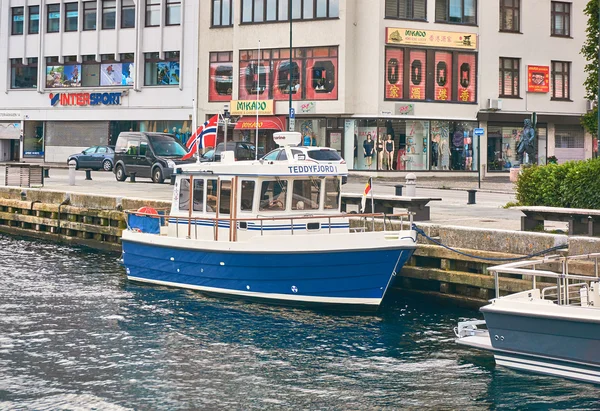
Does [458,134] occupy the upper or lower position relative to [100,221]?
upper

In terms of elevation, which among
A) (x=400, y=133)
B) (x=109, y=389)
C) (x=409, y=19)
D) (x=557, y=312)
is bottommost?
(x=109, y=389)

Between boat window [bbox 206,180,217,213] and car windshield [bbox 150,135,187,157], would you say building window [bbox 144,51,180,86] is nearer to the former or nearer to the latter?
car windshield [bbox 150,135,187,157]

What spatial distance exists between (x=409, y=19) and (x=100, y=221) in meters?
25.7

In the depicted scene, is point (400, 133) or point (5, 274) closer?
point (5, 274)

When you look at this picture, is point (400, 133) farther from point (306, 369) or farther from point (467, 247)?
point (306, 369)

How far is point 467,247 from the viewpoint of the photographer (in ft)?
59.9

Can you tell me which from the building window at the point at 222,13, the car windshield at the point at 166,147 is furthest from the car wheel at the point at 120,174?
the building window at the point at 222,13

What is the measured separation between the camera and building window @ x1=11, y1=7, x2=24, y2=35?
2505 inches

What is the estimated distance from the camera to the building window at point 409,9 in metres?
49.3

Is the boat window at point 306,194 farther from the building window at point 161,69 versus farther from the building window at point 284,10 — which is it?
the building window at point 161,69

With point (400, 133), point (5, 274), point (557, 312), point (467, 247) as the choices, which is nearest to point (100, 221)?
point (5, 274)

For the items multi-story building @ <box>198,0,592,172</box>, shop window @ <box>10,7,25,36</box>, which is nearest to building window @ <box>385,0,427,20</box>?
multi-story building @ <box>198,0,592,172</box>

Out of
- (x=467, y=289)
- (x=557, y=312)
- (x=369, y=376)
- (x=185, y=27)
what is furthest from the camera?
(x=185, y=27)

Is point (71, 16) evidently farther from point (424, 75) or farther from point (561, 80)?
point (561, 80)
